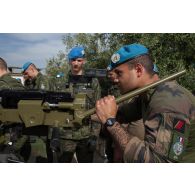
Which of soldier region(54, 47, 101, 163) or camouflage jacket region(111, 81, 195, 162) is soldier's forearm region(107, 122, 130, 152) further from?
soldier region(54, 47, 101, 163)

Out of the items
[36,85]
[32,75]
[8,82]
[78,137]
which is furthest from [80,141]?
[32,75]

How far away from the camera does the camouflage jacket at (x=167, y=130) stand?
1927 mm

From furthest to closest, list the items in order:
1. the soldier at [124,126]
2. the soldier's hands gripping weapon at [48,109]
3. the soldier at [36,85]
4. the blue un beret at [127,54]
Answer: the soldier at [36,85]
the soldier at [124,126]
the blue un beret at [127,54]
the soldier's hands gripping weapon at [48,109]

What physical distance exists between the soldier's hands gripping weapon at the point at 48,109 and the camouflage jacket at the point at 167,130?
0.14 m

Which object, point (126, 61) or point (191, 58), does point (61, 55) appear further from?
point (126, 61)

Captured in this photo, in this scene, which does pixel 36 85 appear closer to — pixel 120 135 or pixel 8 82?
pixel 8 82

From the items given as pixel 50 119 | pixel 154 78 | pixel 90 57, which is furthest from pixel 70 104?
pixel 90 57

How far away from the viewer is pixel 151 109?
2.04 m

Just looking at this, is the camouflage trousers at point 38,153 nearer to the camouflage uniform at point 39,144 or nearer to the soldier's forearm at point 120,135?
the camouflage uniform at point 39,144

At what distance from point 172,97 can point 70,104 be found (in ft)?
2.10

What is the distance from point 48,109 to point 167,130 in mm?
776

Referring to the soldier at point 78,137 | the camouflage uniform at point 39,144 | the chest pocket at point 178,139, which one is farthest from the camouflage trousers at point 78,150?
the chest pocket at point 178,139

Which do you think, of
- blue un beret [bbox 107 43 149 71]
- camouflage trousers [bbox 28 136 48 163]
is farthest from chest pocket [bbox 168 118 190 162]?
camouflage trousers [bbox 28 136 48 163]

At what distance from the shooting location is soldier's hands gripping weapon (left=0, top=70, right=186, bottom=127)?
7.14 ft
